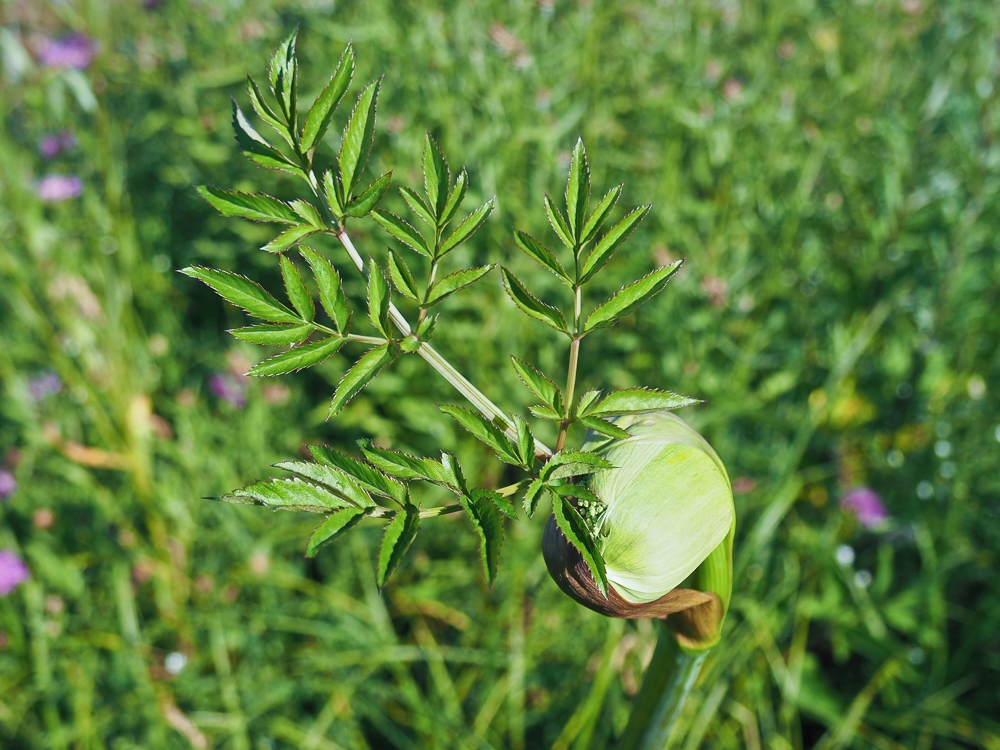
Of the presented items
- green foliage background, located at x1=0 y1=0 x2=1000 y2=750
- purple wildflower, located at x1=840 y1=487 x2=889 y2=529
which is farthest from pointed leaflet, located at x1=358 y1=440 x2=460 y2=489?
purple wildflower, located at x1=840 y1=487 x2=889 y2=529

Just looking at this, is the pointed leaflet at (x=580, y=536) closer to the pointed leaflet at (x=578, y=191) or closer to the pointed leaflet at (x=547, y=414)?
the pointed leaflet at (x=547, y=414)

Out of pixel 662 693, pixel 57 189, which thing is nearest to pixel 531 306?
pixel 662 693

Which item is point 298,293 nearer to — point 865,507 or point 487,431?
point 487,431

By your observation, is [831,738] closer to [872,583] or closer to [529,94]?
[872,583]

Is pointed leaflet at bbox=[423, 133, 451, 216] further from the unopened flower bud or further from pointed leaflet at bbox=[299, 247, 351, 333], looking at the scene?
the unopened flower bud

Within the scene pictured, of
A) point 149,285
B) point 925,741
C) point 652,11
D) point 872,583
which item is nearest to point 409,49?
point 652,11

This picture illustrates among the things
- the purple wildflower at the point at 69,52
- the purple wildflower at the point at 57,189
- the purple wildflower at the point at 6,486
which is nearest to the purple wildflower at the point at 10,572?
the purple wildflower at the point at 6,486
